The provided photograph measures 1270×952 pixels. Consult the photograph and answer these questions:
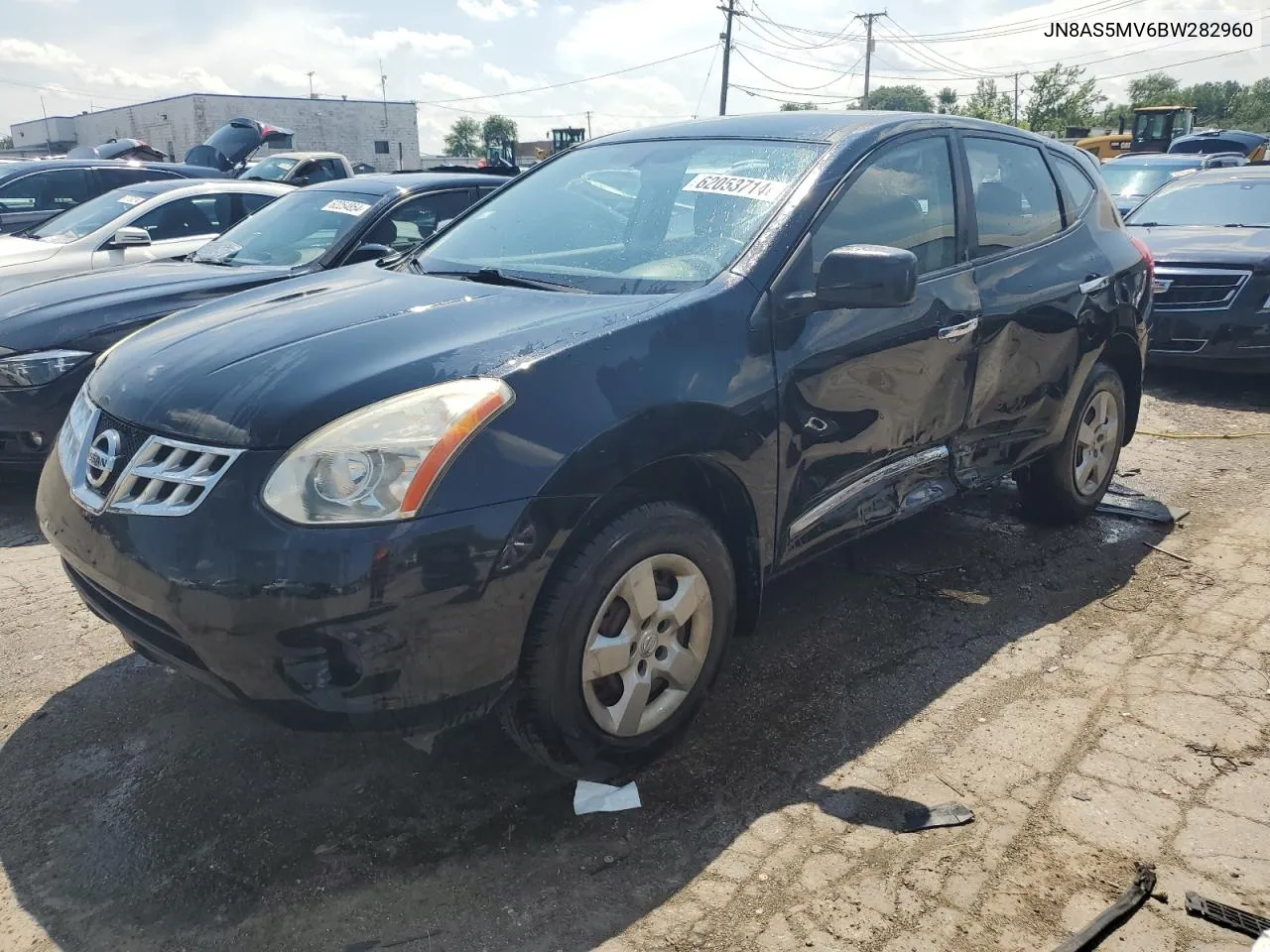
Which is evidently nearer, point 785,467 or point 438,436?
point 438,436

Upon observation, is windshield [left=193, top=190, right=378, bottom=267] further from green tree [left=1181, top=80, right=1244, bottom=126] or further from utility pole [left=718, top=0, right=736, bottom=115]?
green tree [left=1181, top=80, right=1244, bottom=126]

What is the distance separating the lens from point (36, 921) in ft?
7.22

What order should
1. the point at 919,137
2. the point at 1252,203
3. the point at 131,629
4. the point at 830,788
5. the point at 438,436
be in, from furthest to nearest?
the point at 1252,203
the point at 919,137
the point at 830,788
the point at 131,629
the point at 438,436

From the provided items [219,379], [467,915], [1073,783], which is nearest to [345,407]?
[219,379]

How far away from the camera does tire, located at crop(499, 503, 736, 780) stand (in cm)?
234

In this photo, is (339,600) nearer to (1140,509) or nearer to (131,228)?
(1140,509)

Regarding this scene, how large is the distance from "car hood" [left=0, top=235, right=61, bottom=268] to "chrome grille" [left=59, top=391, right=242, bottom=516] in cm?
512

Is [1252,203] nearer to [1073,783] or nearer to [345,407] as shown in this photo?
[1073,783]

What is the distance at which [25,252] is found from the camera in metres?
6.84

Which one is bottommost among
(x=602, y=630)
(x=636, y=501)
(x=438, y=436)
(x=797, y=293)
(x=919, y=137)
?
(x=602, y=630)

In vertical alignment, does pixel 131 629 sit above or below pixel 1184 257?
below

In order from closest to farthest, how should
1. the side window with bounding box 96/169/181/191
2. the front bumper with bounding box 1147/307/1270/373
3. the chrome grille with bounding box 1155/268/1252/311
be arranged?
the front bumper with bounding box 1147/307/1270/373
the chrome grille with bounding box 1155/268/1252/311
the side window with bounding box 96/169/181/191

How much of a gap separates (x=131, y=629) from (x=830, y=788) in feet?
6.15

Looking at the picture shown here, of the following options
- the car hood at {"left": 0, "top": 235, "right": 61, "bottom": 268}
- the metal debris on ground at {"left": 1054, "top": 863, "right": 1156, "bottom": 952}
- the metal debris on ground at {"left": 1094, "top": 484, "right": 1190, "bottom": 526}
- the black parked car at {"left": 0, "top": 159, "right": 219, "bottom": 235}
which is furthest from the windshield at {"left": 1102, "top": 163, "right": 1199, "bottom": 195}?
the metal debris on ground at {"left": 1054, "top": 863, "right": 1156, "bottom": 952}
